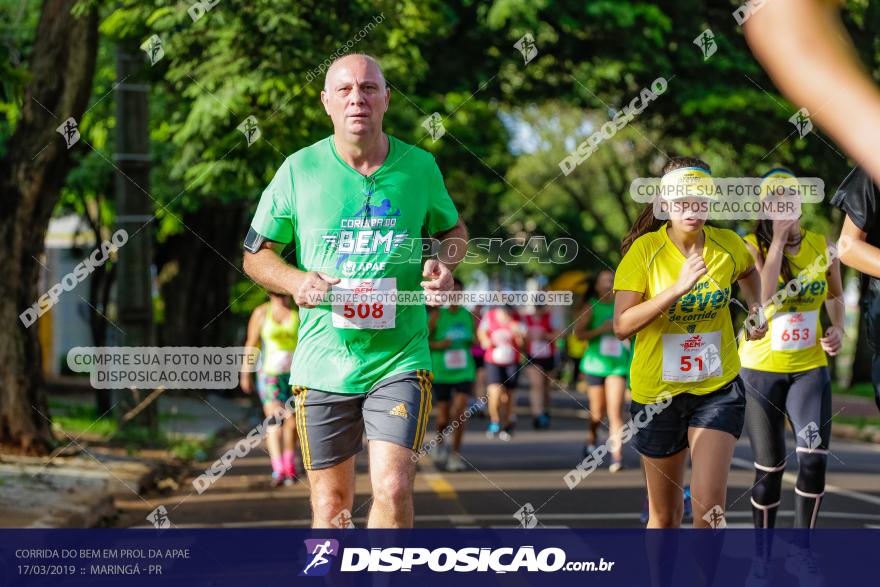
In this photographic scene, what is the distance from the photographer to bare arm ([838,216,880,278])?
519cm

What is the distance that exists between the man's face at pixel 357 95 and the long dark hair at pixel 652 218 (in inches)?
58.4

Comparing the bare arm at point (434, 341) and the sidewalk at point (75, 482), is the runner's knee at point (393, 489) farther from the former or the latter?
the bare arm at point (434, 341)

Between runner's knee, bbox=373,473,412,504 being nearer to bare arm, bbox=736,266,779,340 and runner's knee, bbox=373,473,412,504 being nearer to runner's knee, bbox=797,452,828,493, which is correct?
bare arm, bbox=736,266,779,340

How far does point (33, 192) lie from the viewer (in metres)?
12.1

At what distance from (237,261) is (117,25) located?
18.0 m

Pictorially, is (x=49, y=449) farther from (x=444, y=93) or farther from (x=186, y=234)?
(x=186, y=234)

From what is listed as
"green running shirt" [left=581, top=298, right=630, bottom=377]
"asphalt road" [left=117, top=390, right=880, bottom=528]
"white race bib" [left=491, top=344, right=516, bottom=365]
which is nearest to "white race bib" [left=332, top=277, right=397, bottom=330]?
"asphalt road" [left=117, top=390, right=880, bottom=528]

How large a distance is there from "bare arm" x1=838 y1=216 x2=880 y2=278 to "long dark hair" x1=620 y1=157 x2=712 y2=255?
25.4 inches

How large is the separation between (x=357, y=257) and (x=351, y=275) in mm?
69

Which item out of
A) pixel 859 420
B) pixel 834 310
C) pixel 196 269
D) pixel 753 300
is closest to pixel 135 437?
pixel 834 310

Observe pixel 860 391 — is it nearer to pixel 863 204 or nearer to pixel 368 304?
pixel 863 204

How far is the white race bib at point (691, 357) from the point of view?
5.61 meters

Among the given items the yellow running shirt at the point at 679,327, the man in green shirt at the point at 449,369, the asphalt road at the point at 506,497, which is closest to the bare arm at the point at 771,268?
the yellow running shirt at the point at 679,327

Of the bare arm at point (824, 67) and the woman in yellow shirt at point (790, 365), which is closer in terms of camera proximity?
the bare arm at point (824, 67)
